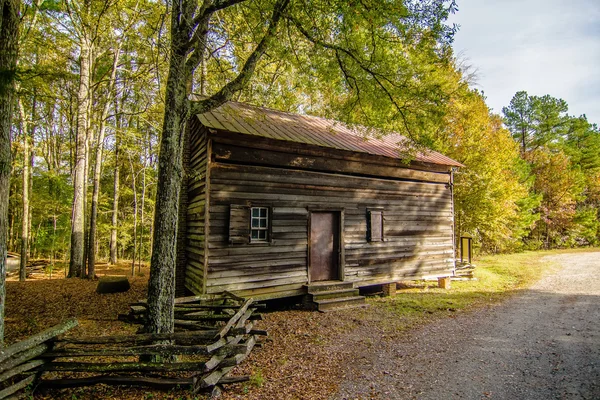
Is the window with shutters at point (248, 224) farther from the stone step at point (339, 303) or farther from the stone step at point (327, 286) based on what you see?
the stone step at point (339, 303)

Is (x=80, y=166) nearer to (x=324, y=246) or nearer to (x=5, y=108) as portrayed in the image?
(x=5, y=108)

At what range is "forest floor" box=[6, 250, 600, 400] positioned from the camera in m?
4.74

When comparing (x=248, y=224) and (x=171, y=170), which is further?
(x=248, y=224)

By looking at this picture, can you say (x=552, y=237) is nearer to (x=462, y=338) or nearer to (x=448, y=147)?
(x=448, y=147)

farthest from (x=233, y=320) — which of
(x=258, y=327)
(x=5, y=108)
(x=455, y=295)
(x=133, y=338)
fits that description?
(x=455, y=295)

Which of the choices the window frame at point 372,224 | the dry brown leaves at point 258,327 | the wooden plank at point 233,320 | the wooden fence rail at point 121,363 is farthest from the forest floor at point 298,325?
the window frame at point 372,224

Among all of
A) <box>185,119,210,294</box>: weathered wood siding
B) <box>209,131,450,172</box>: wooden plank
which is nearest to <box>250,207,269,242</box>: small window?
<box>185,119,210,294</box>: weathered wood siding

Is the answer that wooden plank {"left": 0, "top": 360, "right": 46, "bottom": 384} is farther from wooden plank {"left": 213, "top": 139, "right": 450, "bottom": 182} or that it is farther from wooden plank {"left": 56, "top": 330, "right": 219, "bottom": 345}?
wooden plank {"left": 213, "top": 139, "right": 450, "bottom": 182}

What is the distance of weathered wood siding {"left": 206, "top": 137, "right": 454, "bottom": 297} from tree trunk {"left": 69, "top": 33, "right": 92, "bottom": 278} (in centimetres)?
748

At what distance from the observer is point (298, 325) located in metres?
7.95

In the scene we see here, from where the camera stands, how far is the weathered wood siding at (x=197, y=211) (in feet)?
28.4

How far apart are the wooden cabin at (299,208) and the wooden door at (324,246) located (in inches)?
1.3

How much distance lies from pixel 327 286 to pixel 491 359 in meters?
4.76

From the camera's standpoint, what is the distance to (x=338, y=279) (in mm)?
10656
